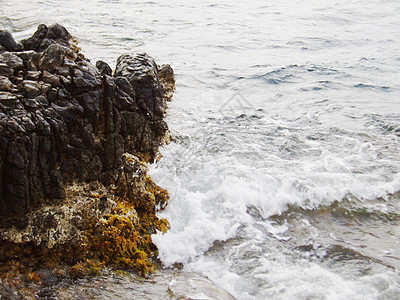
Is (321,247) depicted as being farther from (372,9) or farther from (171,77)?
(372,9)

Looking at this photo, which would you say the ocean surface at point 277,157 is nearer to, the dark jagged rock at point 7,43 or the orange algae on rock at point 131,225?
the orange algae on rock at point 131,225

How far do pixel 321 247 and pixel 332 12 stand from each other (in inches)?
998

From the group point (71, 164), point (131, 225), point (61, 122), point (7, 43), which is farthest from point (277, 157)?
point (7, 43)

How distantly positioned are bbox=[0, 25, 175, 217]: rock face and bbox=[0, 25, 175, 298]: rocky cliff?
12 millimetres

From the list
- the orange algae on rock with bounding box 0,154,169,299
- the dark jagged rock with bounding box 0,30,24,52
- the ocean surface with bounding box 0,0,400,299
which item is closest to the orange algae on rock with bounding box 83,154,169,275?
the orange algae on rock with bounding box 0,154,169,299

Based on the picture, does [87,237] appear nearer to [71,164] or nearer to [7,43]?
[71,164]

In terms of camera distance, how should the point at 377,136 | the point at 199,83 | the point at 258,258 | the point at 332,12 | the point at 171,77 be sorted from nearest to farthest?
the point at 258,258, the point at 377,136, the point at 171,77, the point at 199,83, the point at 332,12

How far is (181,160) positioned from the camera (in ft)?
23.3

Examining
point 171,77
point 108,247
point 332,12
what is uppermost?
point 332,12

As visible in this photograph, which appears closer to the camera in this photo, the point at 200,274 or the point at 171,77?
the point at 200,274

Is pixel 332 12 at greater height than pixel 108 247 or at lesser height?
greater

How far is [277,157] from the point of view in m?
7.61

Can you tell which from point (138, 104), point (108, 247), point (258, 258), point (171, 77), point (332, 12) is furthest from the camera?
point (332, 12)

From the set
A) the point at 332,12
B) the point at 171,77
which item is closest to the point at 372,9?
the point at 332,12
